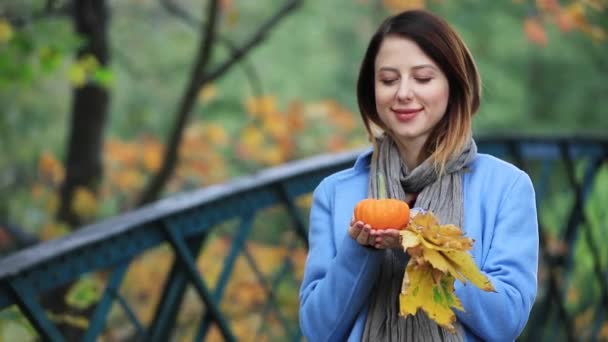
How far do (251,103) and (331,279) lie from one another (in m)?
9.93

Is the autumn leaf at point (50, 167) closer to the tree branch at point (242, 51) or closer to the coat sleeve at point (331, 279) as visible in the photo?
the tree branch at point (242, 51)

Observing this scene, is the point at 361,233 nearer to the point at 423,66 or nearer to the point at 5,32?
the point at 423,66

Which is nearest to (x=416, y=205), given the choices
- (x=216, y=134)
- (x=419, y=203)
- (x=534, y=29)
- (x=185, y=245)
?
(x=419, y=203)

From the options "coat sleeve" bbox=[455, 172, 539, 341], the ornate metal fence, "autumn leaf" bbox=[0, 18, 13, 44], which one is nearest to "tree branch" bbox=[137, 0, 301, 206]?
"autumn leaf" bbox=[0, 18, 13, 44]

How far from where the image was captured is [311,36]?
14.7 m

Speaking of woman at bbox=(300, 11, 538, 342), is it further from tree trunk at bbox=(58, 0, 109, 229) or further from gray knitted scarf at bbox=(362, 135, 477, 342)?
tree trunk at bbox=(58, 0, 109, 229)

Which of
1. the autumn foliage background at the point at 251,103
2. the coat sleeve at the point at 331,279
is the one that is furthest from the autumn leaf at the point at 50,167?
the coat sleeve at the point at 331,279

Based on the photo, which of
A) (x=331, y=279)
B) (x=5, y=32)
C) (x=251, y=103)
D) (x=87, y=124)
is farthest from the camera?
(x=251, y=103)

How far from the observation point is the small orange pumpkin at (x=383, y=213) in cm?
225

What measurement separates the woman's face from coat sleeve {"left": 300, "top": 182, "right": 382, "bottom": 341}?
23cm

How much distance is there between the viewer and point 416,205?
245cm

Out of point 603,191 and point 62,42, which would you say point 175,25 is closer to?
point 603,191

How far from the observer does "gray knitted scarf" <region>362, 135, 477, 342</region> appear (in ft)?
7.75

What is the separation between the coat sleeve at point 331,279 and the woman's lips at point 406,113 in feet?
0.75
